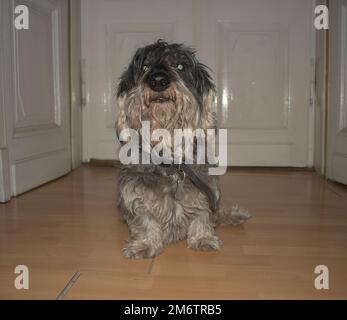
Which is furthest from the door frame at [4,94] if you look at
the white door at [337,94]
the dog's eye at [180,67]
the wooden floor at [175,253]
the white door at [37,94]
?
the white door at [337,94]

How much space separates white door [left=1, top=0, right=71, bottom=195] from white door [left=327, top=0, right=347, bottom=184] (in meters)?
2.40

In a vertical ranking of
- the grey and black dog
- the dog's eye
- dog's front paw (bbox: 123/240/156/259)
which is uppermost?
the dog's eye

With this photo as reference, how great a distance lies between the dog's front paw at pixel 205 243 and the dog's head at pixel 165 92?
0.51 metres

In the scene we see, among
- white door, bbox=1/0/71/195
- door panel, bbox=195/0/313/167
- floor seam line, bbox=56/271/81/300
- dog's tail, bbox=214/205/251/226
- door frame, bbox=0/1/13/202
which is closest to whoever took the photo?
floor seam line, bbox=56/271/81/300

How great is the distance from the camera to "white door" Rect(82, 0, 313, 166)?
13.3 feet

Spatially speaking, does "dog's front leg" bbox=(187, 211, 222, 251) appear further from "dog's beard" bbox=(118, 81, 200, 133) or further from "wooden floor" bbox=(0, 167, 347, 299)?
"dog's beard" bbox=(118, 81, 200, 133)

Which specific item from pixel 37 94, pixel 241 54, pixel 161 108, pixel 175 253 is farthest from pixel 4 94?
pixel 241 54

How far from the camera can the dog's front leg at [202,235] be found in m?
1.75

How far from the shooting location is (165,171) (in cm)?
173

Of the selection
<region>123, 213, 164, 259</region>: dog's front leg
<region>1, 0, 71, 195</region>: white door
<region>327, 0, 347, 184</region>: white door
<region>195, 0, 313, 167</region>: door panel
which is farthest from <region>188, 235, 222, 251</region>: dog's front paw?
<region>195, 0, 313, 167</region>: door panel

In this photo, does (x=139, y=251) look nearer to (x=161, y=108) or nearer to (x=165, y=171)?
(x=165, y=171)

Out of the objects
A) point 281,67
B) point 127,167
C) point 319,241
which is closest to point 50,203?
point 127,167

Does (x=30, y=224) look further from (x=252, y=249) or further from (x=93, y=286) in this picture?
(x=252, y=249)

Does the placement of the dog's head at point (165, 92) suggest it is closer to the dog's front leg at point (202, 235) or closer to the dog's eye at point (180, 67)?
the dog's eye at point (180, 67)
